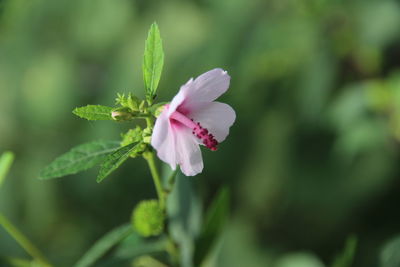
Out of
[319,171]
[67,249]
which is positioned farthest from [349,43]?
[67,249]

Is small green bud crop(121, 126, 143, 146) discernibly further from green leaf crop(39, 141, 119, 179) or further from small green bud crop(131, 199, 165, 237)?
small green bud crop(131, 199, 165, 237)

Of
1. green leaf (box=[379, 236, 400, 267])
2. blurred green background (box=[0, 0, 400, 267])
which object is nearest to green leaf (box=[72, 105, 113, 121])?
green leaf (box=[379, 236, 400, 267])

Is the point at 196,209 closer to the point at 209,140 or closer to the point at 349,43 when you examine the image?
the point at 209,140

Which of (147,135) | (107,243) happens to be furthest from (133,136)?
(107,243)

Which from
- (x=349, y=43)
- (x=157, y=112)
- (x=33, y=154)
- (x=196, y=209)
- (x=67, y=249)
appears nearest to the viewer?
(x=157, y=112)

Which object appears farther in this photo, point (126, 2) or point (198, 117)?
point (126, 2)

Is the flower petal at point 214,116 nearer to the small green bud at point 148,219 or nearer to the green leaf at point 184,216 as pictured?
the small green bud at point 148,219

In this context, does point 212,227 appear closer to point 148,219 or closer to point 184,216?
point 184,216
